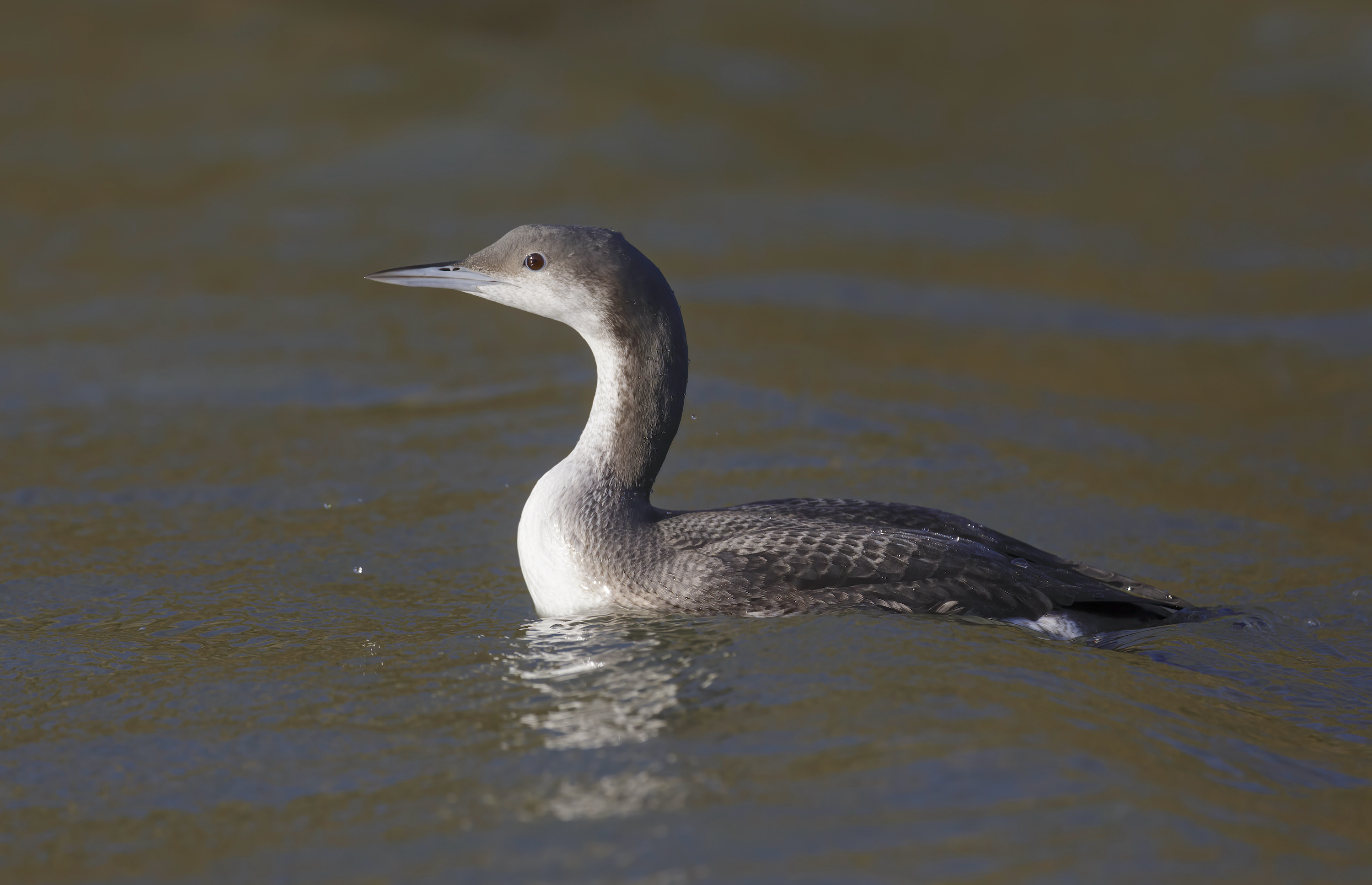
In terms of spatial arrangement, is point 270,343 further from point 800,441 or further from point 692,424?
point 800,441

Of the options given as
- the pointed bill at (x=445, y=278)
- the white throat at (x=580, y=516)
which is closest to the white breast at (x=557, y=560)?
the white throat at (x=580, y=516)

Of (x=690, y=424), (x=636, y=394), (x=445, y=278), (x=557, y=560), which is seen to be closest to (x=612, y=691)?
(x=557, y=560)

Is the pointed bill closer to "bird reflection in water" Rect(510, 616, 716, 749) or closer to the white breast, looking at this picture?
the white breast

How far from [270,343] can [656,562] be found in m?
4.60

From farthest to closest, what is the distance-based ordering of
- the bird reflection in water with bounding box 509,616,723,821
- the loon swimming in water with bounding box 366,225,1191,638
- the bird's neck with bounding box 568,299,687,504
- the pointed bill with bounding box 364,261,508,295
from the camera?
1. the pointed bill with bounding box 364,261,508,295
2. the bird's neck with bounding box 568,299,687,504
3. the loon swimming in water with bounding box 366,225,1191,638
4. the bird reflection in water with bounding box 509,616,723,821

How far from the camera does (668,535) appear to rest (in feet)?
14.9

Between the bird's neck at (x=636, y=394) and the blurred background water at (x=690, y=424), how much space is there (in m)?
0.54

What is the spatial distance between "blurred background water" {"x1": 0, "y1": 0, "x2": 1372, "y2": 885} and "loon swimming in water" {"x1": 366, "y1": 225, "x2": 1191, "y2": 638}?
139mm

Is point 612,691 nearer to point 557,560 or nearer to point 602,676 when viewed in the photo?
point 602,676

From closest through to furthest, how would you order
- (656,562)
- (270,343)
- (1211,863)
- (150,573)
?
(1211,863), (656,562), (150,573), (270,343)

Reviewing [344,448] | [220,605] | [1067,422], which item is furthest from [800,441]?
[220,605]

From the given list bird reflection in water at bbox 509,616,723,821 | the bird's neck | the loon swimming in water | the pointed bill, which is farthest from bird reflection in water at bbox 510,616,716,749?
the pointed bill

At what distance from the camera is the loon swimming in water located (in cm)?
432

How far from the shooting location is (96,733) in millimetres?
3941
